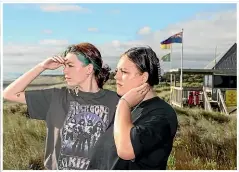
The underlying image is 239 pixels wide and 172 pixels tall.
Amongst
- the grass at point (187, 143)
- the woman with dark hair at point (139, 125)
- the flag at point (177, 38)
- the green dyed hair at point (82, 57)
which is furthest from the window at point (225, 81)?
the green dyed hair at point (82, 57)

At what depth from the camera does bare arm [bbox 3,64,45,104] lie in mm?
2125

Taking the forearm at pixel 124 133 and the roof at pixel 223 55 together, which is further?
the roof at pixel 223 55

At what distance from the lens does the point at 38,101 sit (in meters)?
2.17

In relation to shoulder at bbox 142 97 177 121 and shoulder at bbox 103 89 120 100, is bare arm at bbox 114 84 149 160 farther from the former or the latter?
shoulder at bbox 103 89 120 100

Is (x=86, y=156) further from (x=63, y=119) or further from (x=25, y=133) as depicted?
(x=25, y=133)

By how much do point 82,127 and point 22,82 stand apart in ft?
1.35

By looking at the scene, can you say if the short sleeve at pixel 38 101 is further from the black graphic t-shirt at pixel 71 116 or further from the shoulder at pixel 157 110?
the shoulder at pixel 157 110

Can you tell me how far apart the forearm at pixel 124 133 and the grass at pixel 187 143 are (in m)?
0.97

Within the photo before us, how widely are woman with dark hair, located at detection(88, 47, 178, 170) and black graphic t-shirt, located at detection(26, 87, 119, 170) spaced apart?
131 mm

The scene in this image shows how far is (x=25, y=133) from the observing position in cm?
275

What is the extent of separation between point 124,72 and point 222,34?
2.91 feet

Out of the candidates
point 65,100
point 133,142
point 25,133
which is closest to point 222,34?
point 65,100

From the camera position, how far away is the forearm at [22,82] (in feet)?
6.97

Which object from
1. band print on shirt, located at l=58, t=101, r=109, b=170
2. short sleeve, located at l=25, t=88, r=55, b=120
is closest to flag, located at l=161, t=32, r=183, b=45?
band print on shirt, located at l=58, t=101, r=109, b=170
